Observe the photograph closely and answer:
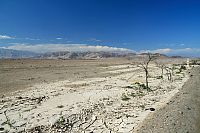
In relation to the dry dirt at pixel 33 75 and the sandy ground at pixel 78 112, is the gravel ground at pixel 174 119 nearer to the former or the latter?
the sandy ground at pixel 78 112

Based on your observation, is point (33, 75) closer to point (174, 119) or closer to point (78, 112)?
point (78, 112)

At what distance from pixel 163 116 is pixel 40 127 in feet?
21.7

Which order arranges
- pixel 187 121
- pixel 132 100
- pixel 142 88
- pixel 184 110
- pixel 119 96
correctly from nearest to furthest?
pixel 187 121 < pixel 184 110 < pixel 132 100 < pixel 119 96 < pixel 142 88

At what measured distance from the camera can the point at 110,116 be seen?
46.6 feet

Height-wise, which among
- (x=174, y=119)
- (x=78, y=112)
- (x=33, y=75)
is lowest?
(x=174, y=119)

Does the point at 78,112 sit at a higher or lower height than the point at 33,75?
lower

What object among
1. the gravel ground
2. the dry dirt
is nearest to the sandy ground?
the gravel ground

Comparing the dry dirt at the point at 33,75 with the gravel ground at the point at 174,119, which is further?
the dry dirt at the point at 33,75

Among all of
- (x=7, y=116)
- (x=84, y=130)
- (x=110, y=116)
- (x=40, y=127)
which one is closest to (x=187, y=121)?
(x=110, y=116)

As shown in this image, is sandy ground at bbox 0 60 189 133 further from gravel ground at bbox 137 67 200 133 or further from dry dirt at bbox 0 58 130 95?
dry dirt at bbox 0 58 130 95

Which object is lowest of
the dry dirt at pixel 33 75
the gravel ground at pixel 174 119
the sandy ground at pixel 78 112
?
the gravel ground at pixel 174 119

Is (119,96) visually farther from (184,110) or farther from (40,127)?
(40,127)

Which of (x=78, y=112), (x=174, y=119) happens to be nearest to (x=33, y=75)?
(x=78, y=112)

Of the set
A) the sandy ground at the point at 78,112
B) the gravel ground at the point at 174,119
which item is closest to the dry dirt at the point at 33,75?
the sandy ground at the point at 78,112
